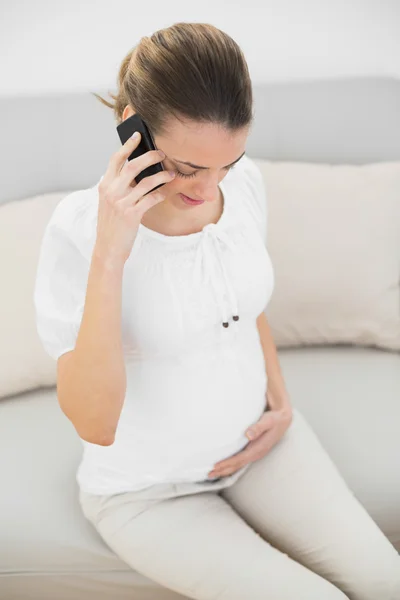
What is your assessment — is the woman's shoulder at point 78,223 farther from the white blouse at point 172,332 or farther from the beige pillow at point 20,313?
the beige pillow at point 20,313

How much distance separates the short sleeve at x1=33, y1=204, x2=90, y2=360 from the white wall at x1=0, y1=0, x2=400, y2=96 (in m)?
0.92

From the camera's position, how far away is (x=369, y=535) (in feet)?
3.67

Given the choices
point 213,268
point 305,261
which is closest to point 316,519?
point 213,268

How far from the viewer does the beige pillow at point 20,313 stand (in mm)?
1513

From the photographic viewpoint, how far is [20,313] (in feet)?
4.98

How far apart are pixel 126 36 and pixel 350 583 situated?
1425 millimetres

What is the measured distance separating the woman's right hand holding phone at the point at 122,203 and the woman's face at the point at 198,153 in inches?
0.7

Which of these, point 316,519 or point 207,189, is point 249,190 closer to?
point 207,189

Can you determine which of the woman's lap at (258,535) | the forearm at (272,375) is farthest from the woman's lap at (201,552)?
the forearm at (272,375)

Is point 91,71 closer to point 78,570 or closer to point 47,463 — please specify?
point 47,463

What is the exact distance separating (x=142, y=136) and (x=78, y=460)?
749 millimetres

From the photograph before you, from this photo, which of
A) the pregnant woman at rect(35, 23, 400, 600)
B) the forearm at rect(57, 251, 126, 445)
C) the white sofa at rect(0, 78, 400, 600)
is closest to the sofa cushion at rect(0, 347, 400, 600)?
the white sofa at rect(0, 78, 400, 600)

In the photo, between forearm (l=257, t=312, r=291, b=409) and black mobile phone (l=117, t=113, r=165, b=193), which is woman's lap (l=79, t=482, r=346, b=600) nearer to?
forearm (l=257, t=312, r=291, b=409)

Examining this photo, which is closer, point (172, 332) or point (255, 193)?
point (172, 332)
